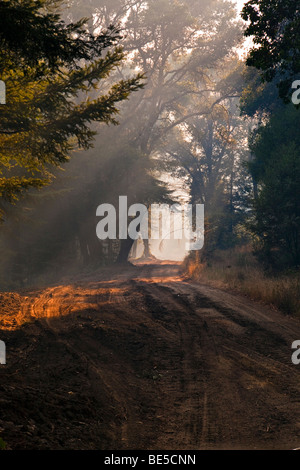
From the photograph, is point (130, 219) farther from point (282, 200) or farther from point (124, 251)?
point (282, 200)

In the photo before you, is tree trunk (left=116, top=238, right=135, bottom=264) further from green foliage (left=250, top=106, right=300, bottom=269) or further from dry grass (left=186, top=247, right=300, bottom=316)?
green foliage (left=250, top=106, right=300, bottom=269)

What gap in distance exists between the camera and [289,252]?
18500 millimetres

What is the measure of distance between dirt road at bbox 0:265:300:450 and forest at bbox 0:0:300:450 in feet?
0.14

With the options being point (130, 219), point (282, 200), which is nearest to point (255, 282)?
point (282, 200)

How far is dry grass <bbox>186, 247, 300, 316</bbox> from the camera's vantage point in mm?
12469

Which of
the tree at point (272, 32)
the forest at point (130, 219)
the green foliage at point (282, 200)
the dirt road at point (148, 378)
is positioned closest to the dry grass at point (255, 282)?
the forest at point (130, 219)

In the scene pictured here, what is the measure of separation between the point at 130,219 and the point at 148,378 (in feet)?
96.2

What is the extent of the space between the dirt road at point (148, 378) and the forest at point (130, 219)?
→ 0.14 feet

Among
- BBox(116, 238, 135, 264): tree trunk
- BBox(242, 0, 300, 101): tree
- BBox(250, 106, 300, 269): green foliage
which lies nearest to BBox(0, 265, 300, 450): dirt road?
BBox(242, 0, 300, 101): tree

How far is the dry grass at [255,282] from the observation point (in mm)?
12469

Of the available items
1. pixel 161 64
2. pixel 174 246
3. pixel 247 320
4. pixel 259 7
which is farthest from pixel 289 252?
pixel 174 246

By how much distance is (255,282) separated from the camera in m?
15.5

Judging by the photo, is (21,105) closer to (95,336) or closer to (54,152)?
(54,152)
